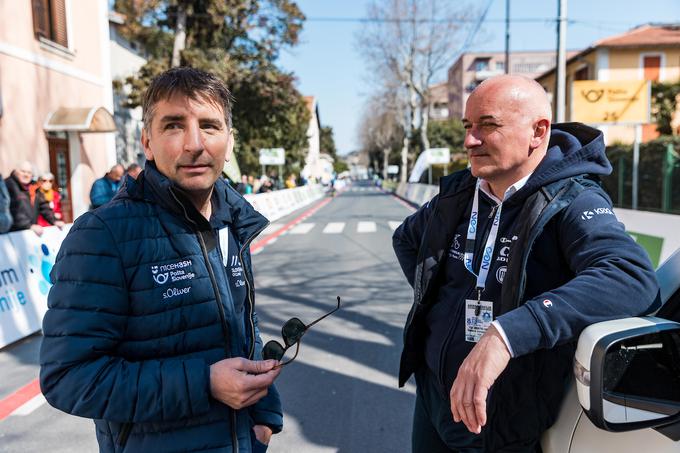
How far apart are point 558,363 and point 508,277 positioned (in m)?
0.31

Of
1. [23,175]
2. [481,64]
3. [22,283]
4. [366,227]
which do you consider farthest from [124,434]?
[481,64]

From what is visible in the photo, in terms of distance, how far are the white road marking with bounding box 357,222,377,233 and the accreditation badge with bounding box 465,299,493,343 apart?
13.7 meters

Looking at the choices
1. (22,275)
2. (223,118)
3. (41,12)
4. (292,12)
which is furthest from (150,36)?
(223,118)

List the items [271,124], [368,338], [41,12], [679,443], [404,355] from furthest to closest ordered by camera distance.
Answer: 1. [271,124]
2. [41,12]
3. [368,338]
4. [404,355]
5. [679,443]

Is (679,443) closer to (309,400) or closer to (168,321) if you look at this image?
(168,321)

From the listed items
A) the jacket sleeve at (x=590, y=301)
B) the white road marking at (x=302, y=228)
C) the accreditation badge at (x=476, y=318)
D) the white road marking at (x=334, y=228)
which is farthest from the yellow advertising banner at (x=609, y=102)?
the jacket sleeve at (x=590, y=301)

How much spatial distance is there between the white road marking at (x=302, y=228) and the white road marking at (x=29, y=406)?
11.7 m

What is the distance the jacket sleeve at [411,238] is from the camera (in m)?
2.34

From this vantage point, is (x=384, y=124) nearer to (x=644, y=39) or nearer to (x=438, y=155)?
(x=644, y=39)

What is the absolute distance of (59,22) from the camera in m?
15.1

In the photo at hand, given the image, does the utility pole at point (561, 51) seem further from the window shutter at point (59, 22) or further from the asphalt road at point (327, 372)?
the window shutter at point (59, 22)

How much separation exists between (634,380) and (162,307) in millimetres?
1227

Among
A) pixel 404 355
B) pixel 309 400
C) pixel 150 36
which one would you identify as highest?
pixel 150 36

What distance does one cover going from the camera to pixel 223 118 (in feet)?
5.60
